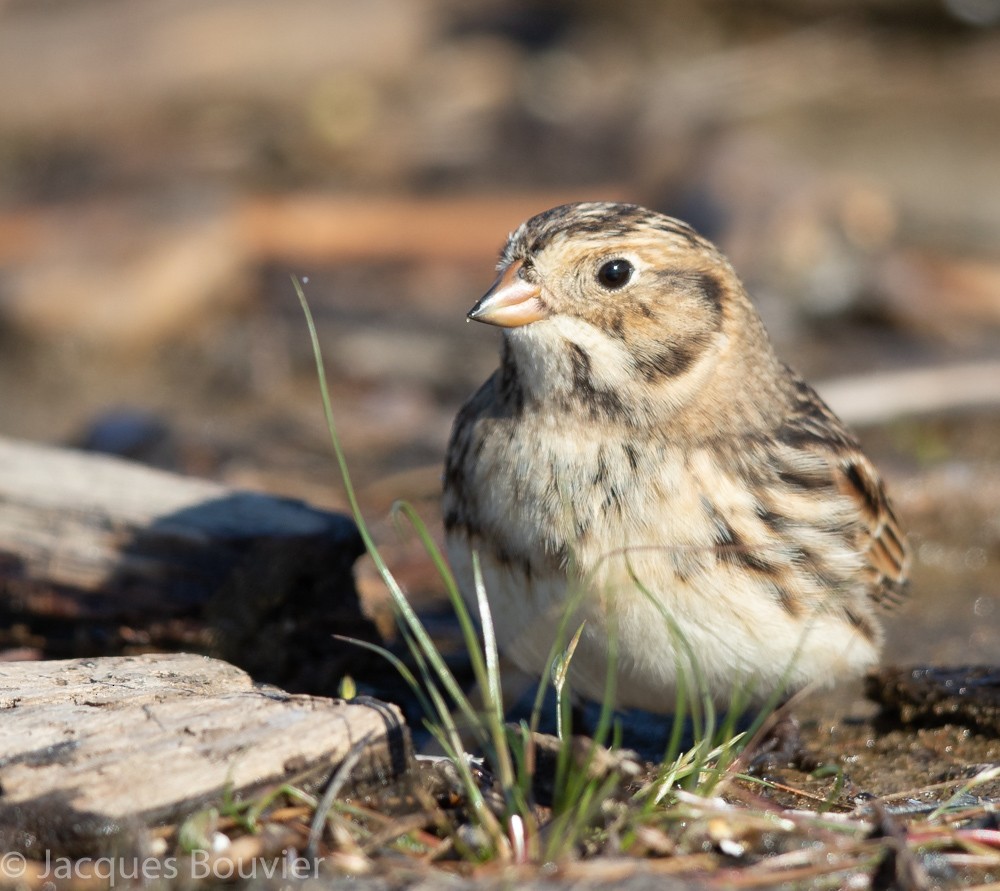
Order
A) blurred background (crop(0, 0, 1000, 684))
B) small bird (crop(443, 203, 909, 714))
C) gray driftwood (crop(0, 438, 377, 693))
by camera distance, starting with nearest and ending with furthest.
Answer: small bird (crop(443, 203, 909, 714)), gray driftwood (crop(0, 438, 377, 693)), blurred background (crop(0, 0, 1000, 684))

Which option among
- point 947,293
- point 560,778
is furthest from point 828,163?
point 560,778

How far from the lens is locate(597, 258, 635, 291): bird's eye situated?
13.2ft

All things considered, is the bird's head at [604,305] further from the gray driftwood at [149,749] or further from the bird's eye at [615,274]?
the gray driftwood at [149,749]

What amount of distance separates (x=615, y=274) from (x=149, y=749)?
1.73m

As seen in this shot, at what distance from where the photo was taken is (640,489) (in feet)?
12.9

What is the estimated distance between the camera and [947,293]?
884cm

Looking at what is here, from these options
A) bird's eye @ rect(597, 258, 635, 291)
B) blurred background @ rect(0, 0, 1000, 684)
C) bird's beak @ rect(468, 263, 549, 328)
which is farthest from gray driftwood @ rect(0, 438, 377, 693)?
bird's eye @ rect(597, 258, 635, 291)

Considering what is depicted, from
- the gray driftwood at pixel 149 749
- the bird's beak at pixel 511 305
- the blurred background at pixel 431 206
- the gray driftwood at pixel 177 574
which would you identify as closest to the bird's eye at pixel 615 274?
the bird's beak at pixel 511 305

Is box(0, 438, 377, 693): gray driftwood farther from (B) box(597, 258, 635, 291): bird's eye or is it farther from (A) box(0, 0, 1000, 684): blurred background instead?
(B) box(597, 258, 635, 291): bird's eye

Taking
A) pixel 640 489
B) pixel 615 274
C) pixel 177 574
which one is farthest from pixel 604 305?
pixel 177 574

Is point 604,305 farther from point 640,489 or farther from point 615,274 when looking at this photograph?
point 640,489

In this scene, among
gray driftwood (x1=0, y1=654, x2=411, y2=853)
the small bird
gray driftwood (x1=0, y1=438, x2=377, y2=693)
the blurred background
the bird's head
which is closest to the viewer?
gray driftwood (x1=0, y1=654, x2=411, y2=853)

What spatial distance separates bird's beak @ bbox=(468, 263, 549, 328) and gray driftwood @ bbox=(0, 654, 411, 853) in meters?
1.07

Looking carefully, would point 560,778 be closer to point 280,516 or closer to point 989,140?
point 280,516
